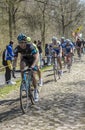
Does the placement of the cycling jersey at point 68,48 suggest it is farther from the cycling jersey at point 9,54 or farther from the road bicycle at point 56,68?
the cycling jersey at point 9,54

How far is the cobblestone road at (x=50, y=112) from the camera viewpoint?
9.03 metres

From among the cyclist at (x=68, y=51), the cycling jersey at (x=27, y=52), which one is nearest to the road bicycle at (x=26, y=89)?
the cycling jersey at (x=27, y=52)

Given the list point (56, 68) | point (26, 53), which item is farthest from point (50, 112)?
point (56, 68)

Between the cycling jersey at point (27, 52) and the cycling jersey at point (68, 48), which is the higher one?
the cycling jersey at point (27, 52)

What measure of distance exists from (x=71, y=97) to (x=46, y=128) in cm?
415

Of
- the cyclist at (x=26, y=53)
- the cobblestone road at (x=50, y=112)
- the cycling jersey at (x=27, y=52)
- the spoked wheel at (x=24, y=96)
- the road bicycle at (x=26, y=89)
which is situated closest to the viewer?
the cobblestone road at (x=50, y=112)

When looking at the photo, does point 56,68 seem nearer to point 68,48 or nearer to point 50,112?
point 68,48

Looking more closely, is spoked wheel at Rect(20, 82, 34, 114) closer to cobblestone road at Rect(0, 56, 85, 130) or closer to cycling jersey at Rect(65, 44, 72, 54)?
cobblestone road at Rect(0, 56, 85, 130)

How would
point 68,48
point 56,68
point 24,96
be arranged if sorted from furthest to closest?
point 68,48
point 56,68
point 24,96

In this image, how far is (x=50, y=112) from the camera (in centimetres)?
1038

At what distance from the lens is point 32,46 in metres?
11.1

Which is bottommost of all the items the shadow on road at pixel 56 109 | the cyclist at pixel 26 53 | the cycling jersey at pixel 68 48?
the shadow on road at pixel 56 109

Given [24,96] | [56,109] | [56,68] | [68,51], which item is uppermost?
[68,51]

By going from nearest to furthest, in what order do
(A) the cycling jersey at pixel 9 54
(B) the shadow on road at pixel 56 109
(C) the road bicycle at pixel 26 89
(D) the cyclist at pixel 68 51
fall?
(B) the shadow on road at pixel 56 109 < (C) the road bicycle at pixel 26 89 < (A) the cycling jersey at pixel 9 54 < (D) the cyclist at pixel 68 51
